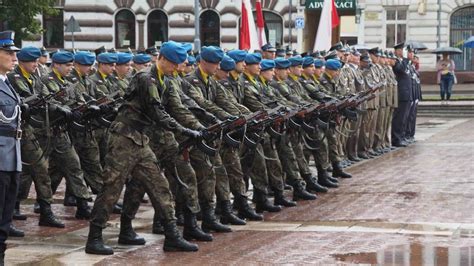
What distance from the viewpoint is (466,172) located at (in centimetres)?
1766

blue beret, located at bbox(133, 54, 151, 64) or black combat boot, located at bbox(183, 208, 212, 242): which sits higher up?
blue beret, located at bbox(133, 54, 151, 64)

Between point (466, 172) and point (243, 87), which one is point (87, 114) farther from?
point (466, 172)

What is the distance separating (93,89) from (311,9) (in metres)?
31.8

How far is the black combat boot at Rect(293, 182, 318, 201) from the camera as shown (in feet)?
48.5

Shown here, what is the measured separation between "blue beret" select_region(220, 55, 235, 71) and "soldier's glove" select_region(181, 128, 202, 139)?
2.02 m

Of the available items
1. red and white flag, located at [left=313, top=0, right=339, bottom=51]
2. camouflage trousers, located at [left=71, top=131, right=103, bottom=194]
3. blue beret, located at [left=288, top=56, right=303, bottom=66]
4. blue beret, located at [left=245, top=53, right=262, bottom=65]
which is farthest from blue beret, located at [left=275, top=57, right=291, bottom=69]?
red and white flag, located at [left=313, top=0, right=339, bottom=51]

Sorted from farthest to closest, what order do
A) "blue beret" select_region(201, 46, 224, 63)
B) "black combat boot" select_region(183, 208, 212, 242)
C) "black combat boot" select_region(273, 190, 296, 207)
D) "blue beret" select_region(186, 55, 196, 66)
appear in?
"blue beret" select_region(186, 55, 196, 66) < "black combat boot" select_region(273, 190, 296, 207) < "blue beret" select_region(201, 46, 224, 63) < "black combat boot" select_region(183, 208, 212, 242)

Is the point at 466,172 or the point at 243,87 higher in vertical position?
the point at 243,87

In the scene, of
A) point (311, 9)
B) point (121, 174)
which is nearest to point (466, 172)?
point (121, 174)

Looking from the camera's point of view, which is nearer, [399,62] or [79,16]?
[399,62]

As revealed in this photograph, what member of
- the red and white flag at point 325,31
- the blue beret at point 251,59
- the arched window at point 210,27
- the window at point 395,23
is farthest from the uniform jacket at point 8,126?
the window at point 395,23

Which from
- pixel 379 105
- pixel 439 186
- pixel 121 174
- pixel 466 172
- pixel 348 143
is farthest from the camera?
pixel 379 105

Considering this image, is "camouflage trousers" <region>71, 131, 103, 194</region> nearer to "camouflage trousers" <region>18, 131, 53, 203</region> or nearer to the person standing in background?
"camouflage trousers" <region>18, 131, 53, 203</region>

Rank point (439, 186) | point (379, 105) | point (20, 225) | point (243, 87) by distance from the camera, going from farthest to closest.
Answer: point (379, 105) → point (439, 186) → point (243, 87) → point (20, 225)
